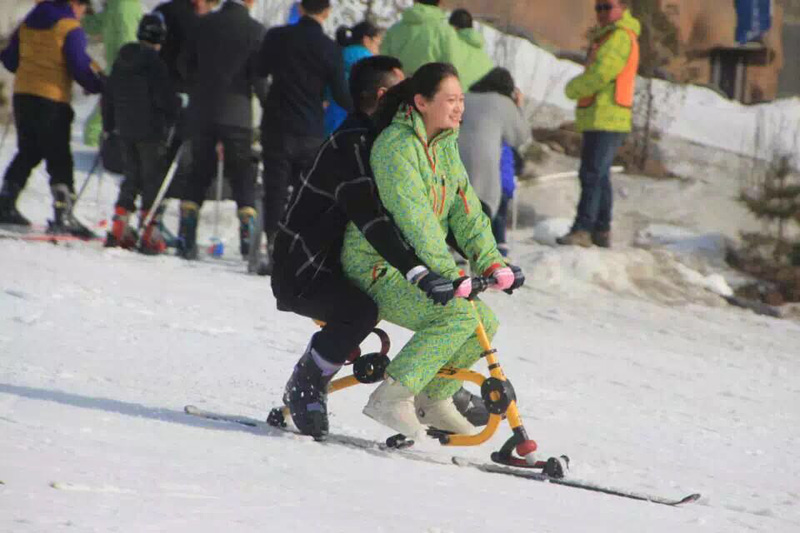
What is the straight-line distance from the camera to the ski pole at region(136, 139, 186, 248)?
32.7 feet

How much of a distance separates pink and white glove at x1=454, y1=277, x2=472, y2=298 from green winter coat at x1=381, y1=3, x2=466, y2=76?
18.5 ft

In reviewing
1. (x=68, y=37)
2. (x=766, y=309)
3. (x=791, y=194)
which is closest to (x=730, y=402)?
(x=766, y=309)

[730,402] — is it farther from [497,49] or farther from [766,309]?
[497,49]

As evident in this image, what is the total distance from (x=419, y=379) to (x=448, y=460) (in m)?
0.39

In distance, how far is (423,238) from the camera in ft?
15.4

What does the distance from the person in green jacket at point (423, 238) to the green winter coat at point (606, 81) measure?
18.4 ft

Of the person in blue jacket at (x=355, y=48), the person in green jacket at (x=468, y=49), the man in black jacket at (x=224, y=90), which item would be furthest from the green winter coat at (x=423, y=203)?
the person in green jacket at (x=468, y=49)

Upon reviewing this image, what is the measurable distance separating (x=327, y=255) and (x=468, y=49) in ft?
18.2

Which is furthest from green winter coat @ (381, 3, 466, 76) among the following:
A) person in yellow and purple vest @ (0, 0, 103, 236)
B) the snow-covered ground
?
person in yellow and purple vest @ (0, 0, 103, 236)

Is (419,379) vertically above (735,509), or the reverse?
(419,379)

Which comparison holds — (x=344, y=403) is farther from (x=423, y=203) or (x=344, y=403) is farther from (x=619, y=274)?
(x=619, y=274)

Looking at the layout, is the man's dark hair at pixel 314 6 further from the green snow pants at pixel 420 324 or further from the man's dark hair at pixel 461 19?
the green snow pants at pixel 420 324

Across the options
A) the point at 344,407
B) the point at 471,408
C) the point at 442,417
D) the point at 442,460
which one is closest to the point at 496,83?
the point at 344,407

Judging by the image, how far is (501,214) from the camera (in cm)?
1016
